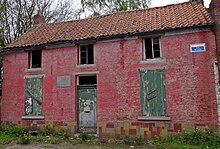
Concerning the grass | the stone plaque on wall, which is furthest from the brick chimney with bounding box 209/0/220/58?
the stone plaque on wall

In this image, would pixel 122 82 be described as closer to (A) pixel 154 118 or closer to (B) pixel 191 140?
(A) pixel 154 118

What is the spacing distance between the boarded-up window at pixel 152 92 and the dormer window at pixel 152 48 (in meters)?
0.81

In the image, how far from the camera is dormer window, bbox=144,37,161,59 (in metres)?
11.4

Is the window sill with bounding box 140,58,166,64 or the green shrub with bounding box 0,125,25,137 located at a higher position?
the window sill with bounding box 140,58,166,64

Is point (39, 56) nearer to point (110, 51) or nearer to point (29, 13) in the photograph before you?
point (110, 51)

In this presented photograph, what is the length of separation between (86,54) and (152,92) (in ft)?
13.9

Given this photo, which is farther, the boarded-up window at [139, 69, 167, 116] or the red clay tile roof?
the red clay tile roof

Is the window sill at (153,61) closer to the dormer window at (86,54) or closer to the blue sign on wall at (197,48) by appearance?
the blue sign on wall at (197,48)

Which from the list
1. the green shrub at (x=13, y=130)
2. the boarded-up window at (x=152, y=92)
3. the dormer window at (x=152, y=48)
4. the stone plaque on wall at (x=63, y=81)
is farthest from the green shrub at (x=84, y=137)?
the dormer window at (x=152, y=48)

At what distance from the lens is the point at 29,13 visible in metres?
23.2

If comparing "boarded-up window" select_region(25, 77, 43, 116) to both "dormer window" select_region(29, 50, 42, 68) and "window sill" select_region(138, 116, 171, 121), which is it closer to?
"dormer window" select_region(29, 50, 42, 68)

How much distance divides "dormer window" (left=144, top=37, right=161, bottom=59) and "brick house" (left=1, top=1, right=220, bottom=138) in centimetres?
5

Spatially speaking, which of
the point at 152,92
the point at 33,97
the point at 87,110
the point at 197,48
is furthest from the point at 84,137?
the point at 197,48

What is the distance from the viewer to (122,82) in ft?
38.1
